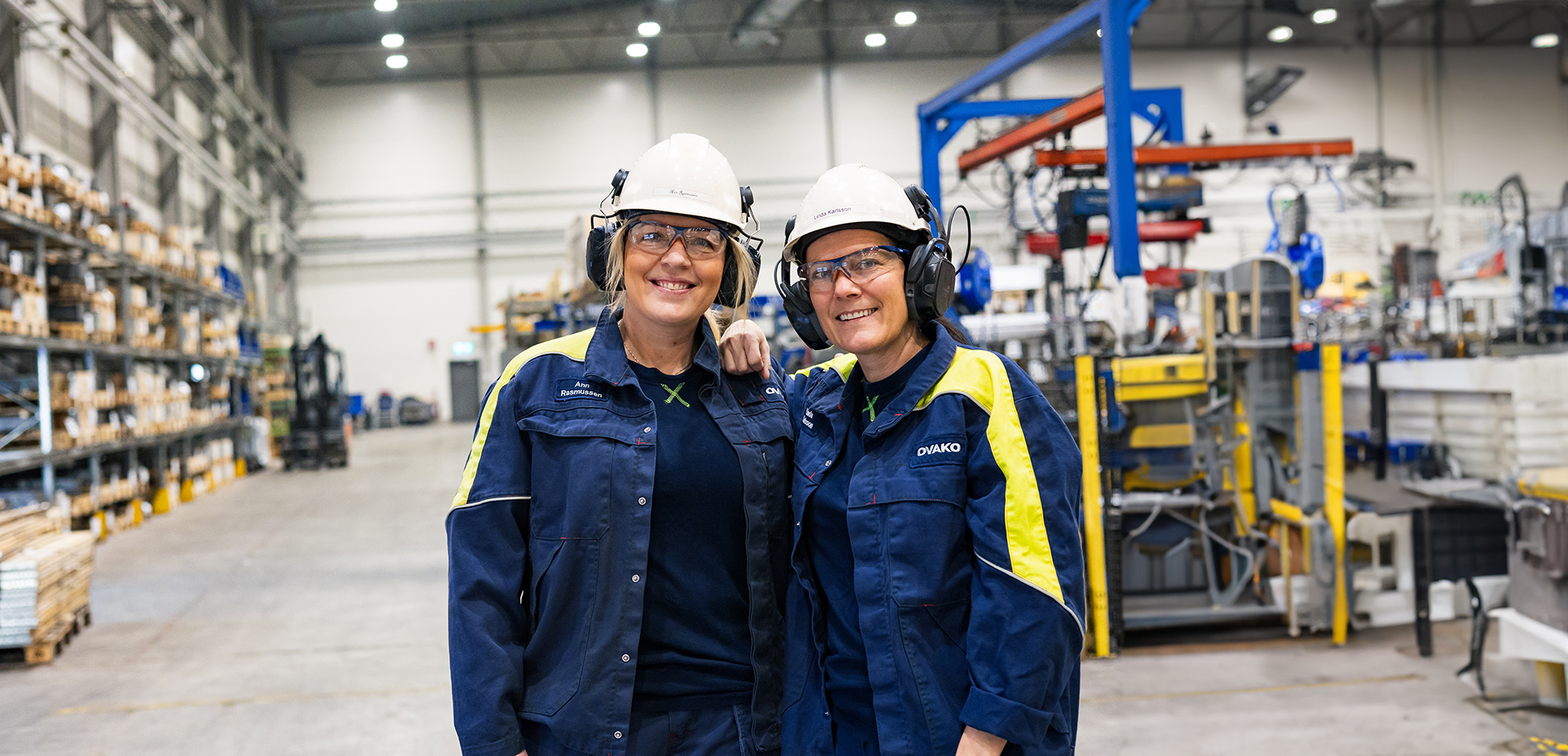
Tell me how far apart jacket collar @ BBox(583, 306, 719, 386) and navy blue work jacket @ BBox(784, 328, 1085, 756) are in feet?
1.27

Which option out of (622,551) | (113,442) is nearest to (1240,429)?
(622,551)

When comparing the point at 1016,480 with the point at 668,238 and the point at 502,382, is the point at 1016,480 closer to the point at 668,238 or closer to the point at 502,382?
the point at 668,238

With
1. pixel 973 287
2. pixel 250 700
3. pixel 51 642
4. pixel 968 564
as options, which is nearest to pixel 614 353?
pixel 968 564

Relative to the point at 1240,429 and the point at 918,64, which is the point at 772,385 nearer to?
the point at 1240,429

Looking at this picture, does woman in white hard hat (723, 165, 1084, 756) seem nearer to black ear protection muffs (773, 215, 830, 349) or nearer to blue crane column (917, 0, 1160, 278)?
black ear protection muffs (773, 215, 830, 349)

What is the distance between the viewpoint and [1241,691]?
464 centimetres

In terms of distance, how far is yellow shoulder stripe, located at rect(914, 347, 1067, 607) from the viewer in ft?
5.02

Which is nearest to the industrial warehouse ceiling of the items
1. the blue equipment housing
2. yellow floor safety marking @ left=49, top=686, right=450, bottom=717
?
the blue equipment housing

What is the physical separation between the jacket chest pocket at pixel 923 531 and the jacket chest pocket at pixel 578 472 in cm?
43

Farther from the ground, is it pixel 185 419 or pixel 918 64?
pixel 918 64

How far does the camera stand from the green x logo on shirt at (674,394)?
186 centimetres

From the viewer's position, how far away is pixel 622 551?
169cm

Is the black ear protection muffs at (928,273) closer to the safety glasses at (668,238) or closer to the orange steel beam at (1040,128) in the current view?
the safety glasses at (668,238)

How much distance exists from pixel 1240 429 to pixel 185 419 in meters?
12.4
